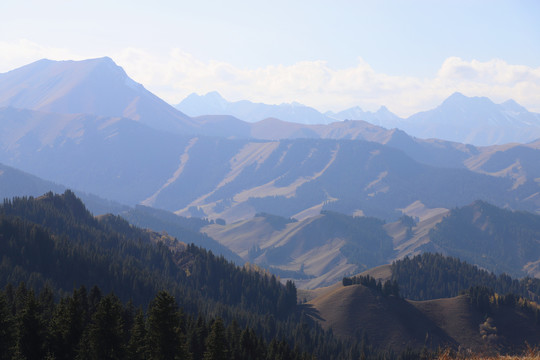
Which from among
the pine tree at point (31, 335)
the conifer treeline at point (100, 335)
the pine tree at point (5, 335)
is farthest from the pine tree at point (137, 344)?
the pine tree at point (5, 335)

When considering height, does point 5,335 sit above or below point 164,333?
below

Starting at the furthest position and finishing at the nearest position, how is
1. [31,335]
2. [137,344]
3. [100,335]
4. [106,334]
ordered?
[137,344] < [31,335] < [106,334] < [100,335]

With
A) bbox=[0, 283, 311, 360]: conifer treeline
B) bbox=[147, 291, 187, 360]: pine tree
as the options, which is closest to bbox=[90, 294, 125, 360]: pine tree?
bbox=[0, 283, 311, 360]: conifer treeline

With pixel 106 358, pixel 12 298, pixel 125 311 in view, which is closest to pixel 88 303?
pixel 125 311

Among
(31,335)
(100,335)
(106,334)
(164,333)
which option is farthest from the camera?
(31,335)

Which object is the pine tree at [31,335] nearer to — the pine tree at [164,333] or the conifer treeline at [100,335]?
the conifer treeline at [100,335]

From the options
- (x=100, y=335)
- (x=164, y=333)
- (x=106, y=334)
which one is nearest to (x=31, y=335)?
(x=100, y=335)

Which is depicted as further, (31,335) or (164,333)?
(31,335)

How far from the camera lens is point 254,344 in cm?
11538

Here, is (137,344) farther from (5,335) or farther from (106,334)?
(5,335)

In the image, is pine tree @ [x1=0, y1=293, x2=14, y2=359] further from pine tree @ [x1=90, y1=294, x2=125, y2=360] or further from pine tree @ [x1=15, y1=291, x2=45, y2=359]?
pine tree @ [x1=90, y1=294, x2=125, y2=360]

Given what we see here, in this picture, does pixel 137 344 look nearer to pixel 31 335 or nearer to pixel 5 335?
pixel 31 335

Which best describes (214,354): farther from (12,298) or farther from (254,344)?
(12,298)

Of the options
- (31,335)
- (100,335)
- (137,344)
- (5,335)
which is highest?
(100,335)
